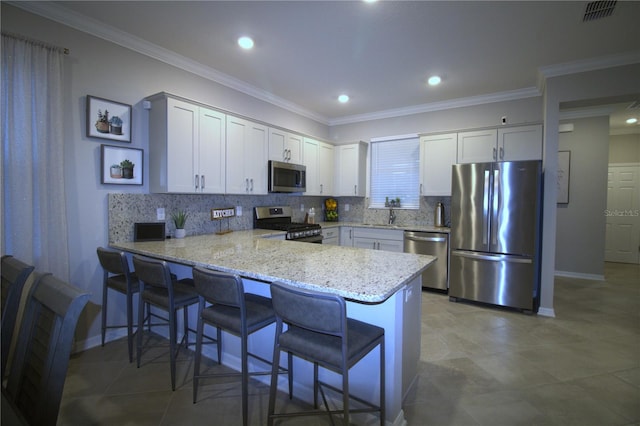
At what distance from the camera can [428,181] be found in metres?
4.57

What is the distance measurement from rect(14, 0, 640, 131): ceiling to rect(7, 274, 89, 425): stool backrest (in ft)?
7.58

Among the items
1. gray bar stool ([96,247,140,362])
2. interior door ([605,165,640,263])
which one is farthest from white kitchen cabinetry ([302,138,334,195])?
interior door ([605,165,640,263])

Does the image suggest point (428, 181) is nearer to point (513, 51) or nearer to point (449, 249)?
→ point (449, 249)

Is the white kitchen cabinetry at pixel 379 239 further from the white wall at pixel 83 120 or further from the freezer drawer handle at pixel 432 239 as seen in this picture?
the white wall at pixel 83 120

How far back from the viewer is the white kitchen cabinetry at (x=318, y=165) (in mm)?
4754

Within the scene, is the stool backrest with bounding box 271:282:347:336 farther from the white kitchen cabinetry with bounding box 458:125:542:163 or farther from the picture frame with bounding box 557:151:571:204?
the picture frame with bounding box 557:151:571:204

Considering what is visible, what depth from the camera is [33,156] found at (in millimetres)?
2260

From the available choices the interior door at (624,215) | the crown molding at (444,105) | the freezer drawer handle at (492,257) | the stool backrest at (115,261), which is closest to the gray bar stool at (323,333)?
the stool backrest at (115,261)

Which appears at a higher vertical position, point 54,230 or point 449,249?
point 54,230

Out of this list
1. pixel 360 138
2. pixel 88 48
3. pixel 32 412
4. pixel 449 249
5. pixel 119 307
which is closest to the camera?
pixel 32 412

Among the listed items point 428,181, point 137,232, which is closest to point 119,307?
point 137,232

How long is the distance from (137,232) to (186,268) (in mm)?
645

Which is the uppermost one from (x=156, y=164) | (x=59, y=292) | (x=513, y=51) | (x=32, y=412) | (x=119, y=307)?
(x=513, y=51)

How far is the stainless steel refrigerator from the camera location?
3455 mm
